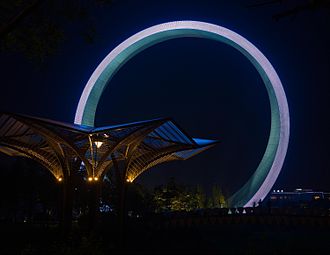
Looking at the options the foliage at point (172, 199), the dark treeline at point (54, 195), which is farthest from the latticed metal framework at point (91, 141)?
the foliage at point (172, 199)

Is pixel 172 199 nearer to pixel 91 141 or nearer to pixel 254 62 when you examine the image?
pixel 254 62

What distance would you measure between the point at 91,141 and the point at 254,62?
60.1 ft

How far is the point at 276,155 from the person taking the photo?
30.6 m

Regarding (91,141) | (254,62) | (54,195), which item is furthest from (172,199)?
→ (91,141)

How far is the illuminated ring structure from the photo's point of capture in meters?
30.3

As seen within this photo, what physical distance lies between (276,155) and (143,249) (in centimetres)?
1679

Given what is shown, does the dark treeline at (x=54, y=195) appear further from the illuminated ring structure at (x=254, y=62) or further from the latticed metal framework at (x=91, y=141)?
the latticed metal framework at (x=91, y=141)

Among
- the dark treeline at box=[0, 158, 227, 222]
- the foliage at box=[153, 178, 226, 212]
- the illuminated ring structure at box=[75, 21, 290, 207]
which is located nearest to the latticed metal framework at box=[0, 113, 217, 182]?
the illuminated ring structure at box=[75, 21, 290, 207]

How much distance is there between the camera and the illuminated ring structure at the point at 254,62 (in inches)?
1193

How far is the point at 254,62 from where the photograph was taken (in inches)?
1302

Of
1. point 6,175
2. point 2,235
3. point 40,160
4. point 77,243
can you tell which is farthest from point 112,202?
point 77,243

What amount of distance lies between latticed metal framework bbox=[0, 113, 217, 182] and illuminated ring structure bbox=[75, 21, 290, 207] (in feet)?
23.3

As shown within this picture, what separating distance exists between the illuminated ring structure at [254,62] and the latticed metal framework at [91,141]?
7.10m

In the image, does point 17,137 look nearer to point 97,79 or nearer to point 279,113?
point 97,79
